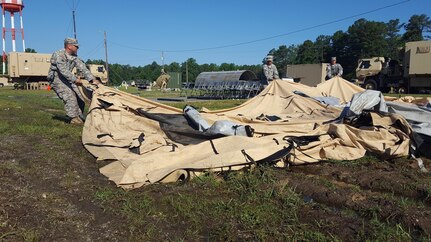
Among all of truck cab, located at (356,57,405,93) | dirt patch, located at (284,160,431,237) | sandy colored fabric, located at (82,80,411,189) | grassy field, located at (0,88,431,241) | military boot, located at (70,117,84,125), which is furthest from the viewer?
truck cab, located at (356,57,405,93)

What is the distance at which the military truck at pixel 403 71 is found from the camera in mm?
23422

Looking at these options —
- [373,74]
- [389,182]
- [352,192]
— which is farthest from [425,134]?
[373,74]

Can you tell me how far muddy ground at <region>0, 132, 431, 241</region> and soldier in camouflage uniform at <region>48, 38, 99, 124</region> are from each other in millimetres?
2800

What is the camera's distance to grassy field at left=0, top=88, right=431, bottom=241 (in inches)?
93.5

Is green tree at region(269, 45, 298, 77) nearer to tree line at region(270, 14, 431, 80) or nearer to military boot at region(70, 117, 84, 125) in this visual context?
tree line at region(270, 14, 431, 80)

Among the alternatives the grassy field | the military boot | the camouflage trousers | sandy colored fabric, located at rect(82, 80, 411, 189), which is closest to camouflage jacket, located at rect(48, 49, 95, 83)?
the camouflage trousers

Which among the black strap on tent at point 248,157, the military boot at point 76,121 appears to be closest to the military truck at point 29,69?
the military boot at point 76,121

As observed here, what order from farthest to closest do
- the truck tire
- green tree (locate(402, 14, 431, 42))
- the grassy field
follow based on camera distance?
green tree (locate(402, 14, 431, 42)) < the truck tire < the grassy field

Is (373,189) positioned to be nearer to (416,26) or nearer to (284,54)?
(416,26)

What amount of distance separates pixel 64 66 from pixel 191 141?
386cm

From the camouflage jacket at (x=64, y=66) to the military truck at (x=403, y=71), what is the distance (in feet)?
74.8

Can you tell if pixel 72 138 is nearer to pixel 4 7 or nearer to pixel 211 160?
pixel 211 160

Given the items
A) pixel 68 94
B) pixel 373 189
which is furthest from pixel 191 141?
pixel 68 94

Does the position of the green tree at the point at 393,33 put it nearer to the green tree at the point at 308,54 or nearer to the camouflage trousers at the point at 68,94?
the green tree at the point at 308,54
